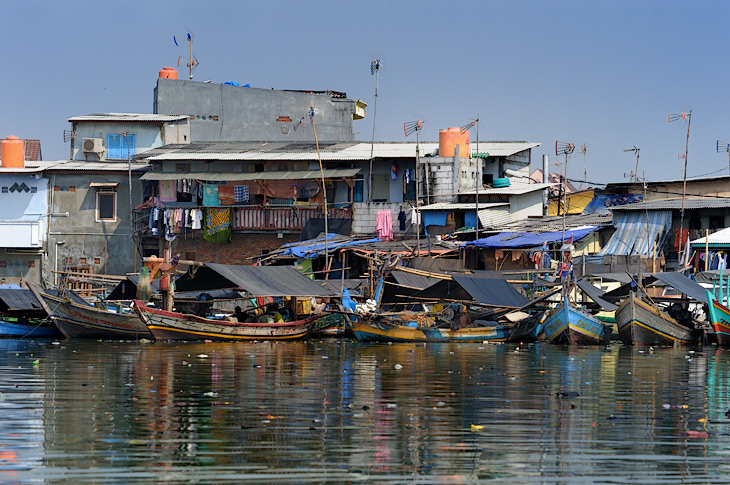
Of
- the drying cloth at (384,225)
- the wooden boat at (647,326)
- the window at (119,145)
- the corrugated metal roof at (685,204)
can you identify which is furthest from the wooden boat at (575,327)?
the window at (119,145)

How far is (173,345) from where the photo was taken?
83.1 ft

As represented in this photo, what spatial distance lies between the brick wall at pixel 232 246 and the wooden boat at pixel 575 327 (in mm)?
15445

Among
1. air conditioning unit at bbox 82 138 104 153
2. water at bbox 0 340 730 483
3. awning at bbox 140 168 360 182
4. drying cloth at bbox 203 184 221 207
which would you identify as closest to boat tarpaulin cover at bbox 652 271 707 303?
water at bbox 0 340 730 483

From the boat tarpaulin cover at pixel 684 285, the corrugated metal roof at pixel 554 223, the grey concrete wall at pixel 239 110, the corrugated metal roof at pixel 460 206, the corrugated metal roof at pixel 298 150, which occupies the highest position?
the grey concrete wall at pixel 239 110

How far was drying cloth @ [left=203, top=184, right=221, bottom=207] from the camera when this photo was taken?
4062 centimetres

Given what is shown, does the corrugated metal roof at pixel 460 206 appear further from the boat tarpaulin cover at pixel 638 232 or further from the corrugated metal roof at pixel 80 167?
the corrugated metal roof at pixel 80 167

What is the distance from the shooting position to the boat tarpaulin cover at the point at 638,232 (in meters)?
34.3

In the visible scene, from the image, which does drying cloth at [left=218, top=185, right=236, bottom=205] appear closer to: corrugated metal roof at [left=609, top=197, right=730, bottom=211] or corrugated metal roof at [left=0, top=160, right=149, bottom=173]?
corrugated metal roof at [left=0, top=160, right=149, bottom=173]

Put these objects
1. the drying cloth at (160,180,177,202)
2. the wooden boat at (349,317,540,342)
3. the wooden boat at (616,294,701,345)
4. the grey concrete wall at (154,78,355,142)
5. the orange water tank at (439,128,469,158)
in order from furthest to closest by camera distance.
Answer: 1. the grey concrete wall at (154,78,355,142)
2. the drying cloth at (160,180,177,202)
3. the orange water tank at (439,128,469,158)
4. the wooden boat at (349,317,540,342)
5. the wooden boat at (616,294,701,345)

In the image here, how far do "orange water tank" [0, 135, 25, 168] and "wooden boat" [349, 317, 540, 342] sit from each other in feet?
71.3

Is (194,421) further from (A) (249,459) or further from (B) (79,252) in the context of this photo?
(B) (79,252)

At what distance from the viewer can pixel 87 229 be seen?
42562 mm

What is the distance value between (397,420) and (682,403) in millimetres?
4586

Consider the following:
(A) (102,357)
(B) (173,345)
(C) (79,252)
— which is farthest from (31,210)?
(A) (102,357)
